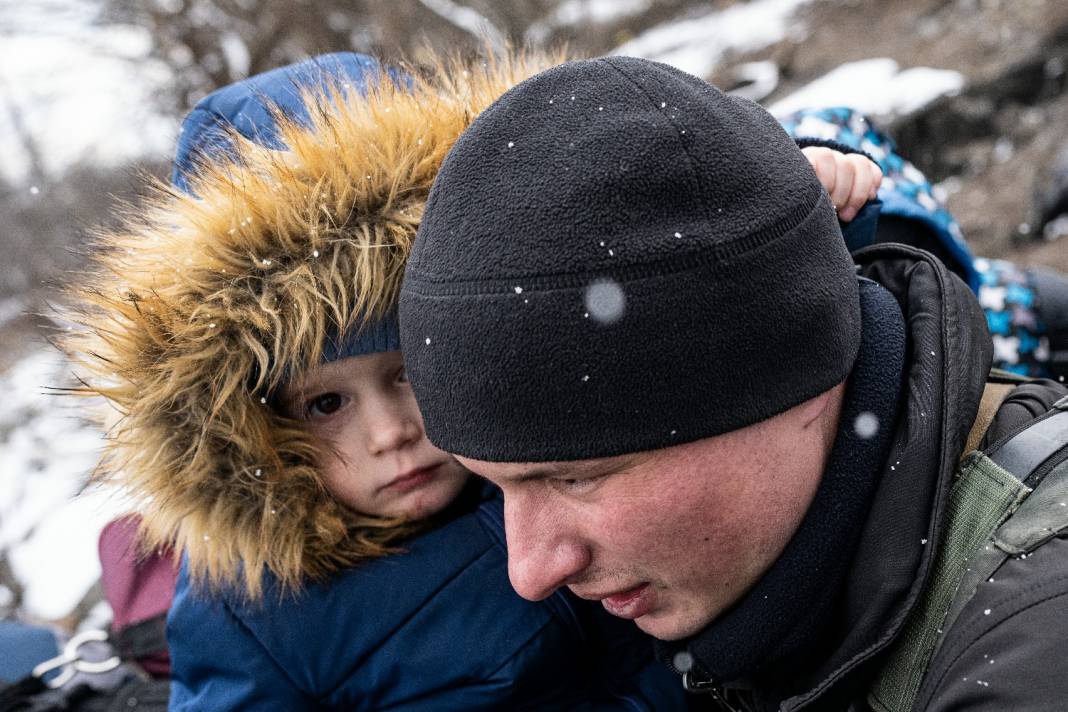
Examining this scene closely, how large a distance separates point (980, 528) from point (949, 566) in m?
0.07

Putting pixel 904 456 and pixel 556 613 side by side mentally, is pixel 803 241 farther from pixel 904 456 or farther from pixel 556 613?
pixel 556 613

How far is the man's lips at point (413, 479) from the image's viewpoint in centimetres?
195

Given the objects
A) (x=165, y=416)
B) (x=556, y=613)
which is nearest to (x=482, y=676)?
(x=556, y=613)

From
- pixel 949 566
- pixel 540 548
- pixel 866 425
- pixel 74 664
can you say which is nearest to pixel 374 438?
pixel 540 548

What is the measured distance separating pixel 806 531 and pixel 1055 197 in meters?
3.31

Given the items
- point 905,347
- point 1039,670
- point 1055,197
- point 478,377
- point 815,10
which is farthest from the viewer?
point 815,10

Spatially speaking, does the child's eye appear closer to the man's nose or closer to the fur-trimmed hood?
the fur-trimmed hood

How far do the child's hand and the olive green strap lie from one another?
0.73 metres

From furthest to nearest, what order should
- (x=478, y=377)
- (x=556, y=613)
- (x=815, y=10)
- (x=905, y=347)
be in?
1. (x=815, y=10)
2. (x=556, y=613)
3. (x=905, y=347)
4. (x=478, y=377)

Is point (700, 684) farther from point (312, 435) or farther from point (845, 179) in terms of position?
point (845, 179)

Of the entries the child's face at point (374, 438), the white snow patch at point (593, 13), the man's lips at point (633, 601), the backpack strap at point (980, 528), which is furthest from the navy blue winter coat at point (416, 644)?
the white snow patch at point (593, 13)

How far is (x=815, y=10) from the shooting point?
859 cm

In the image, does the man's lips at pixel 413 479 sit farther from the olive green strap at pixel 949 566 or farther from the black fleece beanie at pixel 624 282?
the olive green strap at pixel 949 566

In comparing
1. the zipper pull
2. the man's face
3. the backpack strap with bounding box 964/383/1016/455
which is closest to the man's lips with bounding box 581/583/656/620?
the man's face
